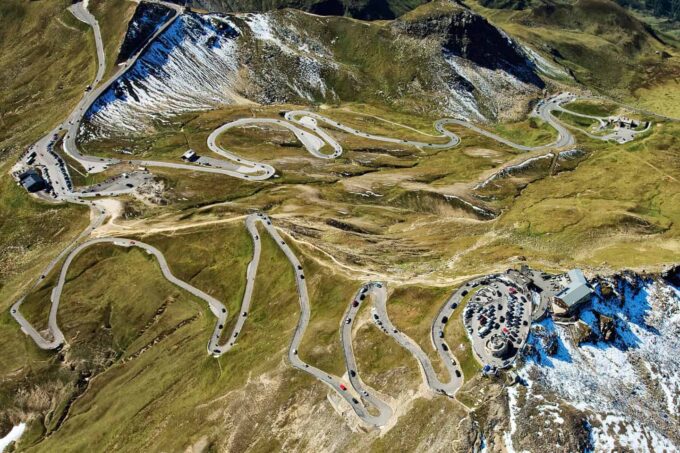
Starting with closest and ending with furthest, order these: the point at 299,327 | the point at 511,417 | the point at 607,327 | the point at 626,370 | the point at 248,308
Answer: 1. the point at 511,417
2. the point at 626,370
3. the point at 607,327
4. the point at 299,327
5. the point at 248,308

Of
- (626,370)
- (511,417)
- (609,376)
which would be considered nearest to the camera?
(511,417)

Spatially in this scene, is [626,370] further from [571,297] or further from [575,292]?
[575,292]

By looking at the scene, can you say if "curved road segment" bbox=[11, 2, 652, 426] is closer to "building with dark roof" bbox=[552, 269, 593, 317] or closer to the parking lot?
the parking lot

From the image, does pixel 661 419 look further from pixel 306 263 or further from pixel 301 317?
pixel 306 263

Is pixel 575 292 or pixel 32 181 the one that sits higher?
pixel 32 181

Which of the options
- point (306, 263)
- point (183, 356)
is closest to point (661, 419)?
point (306, 263)

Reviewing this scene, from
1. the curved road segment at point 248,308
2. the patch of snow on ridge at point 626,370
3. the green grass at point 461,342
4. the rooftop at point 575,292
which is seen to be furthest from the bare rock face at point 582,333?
the curved road segment at point 248,308

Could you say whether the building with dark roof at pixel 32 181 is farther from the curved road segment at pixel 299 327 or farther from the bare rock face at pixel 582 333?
the bare rock face at pixel 582 333

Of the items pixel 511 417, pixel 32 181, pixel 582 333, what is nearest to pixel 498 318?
pixel 582 333

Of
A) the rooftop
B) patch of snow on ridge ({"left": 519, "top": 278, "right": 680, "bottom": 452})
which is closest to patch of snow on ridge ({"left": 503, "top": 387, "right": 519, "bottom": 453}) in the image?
patch of snow on ridge ({"left": 519, "top": 278, "right": 680, "bottom": 452})
